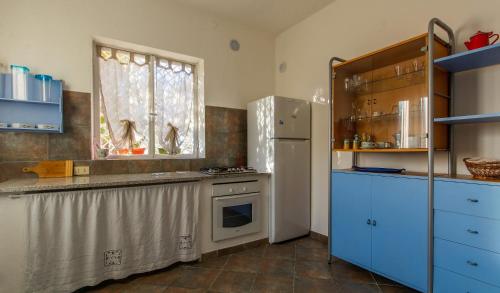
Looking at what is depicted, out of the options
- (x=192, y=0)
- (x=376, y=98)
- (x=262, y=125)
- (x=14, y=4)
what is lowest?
(x=262, y=125)

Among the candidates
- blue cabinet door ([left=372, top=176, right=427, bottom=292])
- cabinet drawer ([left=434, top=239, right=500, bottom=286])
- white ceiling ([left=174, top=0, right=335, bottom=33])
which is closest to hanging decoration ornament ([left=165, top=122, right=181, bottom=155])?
white ceiling ([left=174, top=0, right=335, bottom=33])

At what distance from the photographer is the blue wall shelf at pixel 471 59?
1.49 meters

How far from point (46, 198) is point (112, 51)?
171 cm

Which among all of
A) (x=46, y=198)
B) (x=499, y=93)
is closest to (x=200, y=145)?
(x=46, y=198)

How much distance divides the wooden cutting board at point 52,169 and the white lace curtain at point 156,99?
1.67ft

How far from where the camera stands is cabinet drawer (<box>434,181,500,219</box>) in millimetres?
1407

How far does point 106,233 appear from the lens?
2.00 m

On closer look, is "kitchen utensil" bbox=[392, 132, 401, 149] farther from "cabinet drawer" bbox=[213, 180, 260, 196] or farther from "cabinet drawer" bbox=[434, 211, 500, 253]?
"cabinet drawer" bbox=[213, 180, 260, 196]

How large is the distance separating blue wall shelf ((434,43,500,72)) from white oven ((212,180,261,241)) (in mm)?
2026

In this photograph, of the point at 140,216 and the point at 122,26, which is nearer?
the point at 140,216

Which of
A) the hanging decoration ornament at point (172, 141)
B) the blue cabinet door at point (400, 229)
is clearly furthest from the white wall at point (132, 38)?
the blue cabinet door at point (400, 229)

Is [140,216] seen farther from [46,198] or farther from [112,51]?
[112,51]

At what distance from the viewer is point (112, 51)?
267 cm

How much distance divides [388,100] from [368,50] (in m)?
0.61
